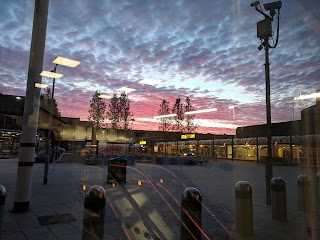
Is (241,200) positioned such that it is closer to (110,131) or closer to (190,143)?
(110,131)

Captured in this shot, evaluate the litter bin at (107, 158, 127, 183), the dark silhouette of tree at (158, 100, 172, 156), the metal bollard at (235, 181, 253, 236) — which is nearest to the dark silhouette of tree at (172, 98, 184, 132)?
the dark silhouette of tree at (158, 100, 172, 156)

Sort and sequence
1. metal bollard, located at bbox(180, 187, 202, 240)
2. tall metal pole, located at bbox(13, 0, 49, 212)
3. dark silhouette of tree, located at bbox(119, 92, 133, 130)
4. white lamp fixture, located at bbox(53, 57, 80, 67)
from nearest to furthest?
1. metal bollard, located at bbox(180, 187, 202, 240)
2. tall metal pole, located at bbox(13, 0, 49, 212)
3. white lamp fixture, located at bbox(53, 57, 80, 67)
4. dark silhouette of tree, located at bbox(119, 92, 133, 130)

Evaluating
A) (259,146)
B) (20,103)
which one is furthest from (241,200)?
(259,146)

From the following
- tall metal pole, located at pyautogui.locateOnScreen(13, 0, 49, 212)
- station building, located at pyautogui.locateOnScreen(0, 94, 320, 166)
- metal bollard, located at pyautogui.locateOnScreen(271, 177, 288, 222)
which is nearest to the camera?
metal bollard, located at pyautogui.locateOnScreen(271, 177, 288, 222)

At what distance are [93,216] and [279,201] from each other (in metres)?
4.67

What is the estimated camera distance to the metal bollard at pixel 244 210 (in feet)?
17.4

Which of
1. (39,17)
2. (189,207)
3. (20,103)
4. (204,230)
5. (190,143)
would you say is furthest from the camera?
(190,143)

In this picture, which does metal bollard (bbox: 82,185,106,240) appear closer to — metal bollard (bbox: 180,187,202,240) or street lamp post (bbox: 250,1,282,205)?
metal bollard (bbox: 180,187,202,240)

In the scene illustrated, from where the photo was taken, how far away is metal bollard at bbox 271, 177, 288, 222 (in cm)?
618

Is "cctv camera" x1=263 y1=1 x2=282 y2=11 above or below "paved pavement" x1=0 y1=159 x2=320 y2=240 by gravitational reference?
above

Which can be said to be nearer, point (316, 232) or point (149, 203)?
point (316, 232)

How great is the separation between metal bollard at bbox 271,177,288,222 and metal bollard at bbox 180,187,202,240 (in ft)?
9.96

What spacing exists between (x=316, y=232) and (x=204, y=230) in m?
2.48

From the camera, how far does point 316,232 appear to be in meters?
5.43
